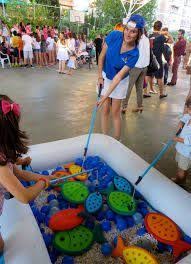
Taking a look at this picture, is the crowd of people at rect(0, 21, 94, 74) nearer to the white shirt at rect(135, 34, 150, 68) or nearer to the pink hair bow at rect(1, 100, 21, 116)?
the white shirt at rect(135, 34, 150, 68)

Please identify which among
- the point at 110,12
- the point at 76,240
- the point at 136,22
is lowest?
the point at 76,240

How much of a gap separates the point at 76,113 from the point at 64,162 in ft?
5.69

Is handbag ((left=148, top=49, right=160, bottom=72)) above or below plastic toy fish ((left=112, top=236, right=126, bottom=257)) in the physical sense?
above

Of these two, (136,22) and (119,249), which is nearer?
(119,249)

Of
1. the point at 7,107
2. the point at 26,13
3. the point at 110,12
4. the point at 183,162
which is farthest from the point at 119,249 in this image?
the point at 110,12

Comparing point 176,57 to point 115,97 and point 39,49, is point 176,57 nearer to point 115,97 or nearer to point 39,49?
point 39,49

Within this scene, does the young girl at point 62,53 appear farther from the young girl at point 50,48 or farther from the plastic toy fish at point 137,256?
the plastic toy fish at point 137,256

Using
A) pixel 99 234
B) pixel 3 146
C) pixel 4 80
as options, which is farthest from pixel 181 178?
pixel 4 80

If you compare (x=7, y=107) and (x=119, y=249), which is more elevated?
(x=7, y=107)

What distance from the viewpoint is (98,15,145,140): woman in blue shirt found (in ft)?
7.46

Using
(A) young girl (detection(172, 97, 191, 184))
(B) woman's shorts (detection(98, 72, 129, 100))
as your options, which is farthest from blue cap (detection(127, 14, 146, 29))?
(A) young girl (detection(172, 97, 191, 184))

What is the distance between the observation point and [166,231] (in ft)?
5.59

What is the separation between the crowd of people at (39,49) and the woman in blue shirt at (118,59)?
16.4 feet

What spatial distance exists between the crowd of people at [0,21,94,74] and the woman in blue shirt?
5004 millimetres
